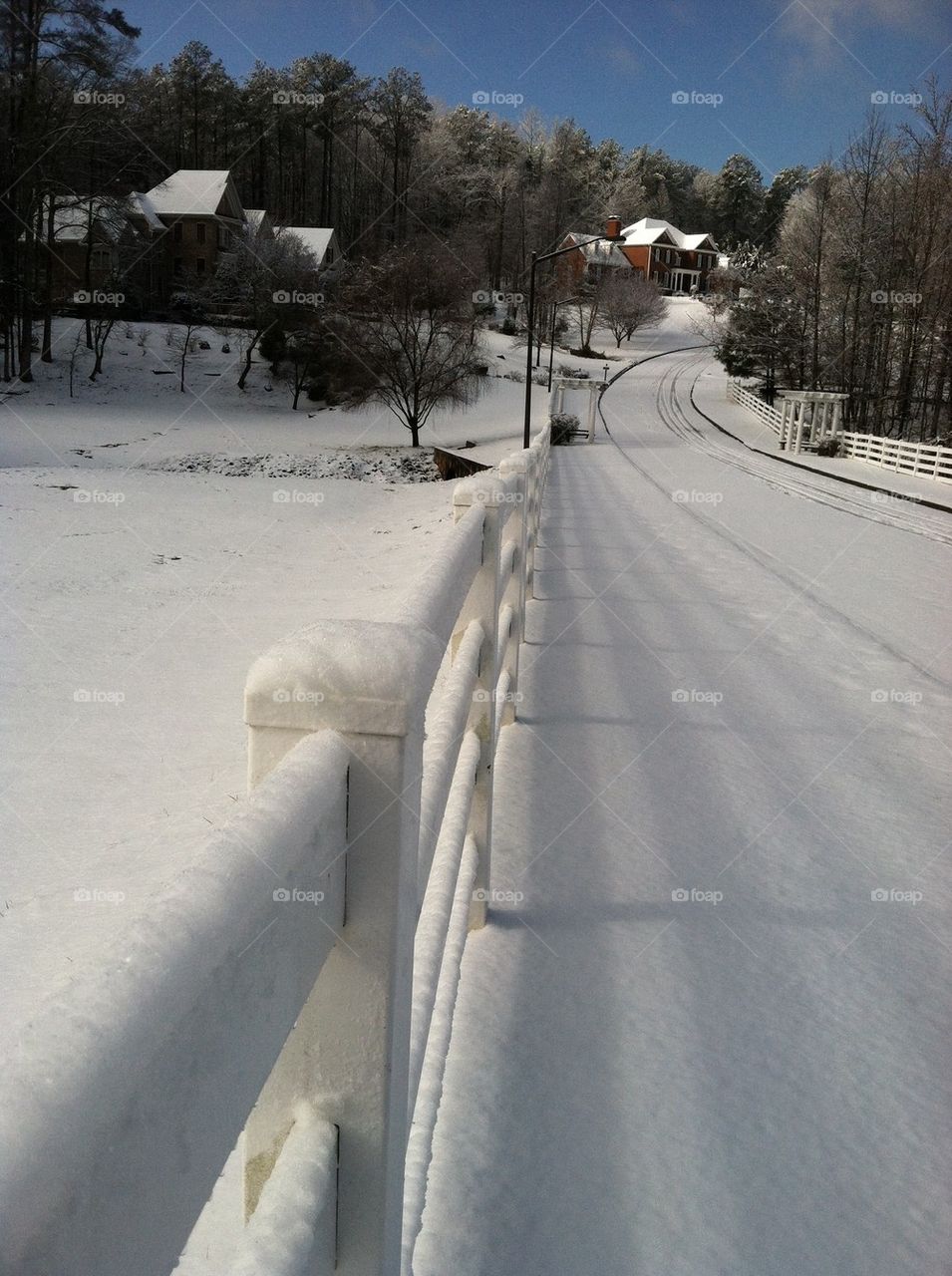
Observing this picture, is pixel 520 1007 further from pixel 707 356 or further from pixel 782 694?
pixel 707 356

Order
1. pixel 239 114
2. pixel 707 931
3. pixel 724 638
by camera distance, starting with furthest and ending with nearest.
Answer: pixel 239 114 → pixel 724 638 → pixel 707 931

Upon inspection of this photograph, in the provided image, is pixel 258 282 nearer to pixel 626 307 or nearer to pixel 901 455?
pixel 901 455

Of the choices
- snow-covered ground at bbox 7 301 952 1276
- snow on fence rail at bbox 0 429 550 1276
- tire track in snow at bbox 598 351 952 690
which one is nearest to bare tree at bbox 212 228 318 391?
tire track in snow at bbox 598 351 952 690

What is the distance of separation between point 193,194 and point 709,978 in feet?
206

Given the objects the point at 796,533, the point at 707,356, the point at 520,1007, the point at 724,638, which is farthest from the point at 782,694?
the point at 707,356

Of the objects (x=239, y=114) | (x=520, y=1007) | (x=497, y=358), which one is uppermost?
(x=239, y=114)

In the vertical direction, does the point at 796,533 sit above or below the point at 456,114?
below

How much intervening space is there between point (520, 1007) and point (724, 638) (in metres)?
4.88

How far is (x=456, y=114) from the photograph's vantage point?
314 ft

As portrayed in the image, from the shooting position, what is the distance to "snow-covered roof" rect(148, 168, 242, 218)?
56688 mm

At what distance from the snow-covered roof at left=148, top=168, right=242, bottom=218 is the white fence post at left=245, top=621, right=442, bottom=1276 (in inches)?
2423

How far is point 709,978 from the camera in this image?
301 centimetres

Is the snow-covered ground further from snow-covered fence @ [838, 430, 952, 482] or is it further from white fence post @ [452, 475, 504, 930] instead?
snow-covered fence @ [838, 430, 952, 482]

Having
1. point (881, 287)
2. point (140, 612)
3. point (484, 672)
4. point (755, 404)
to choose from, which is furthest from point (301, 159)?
point (484, 672)
